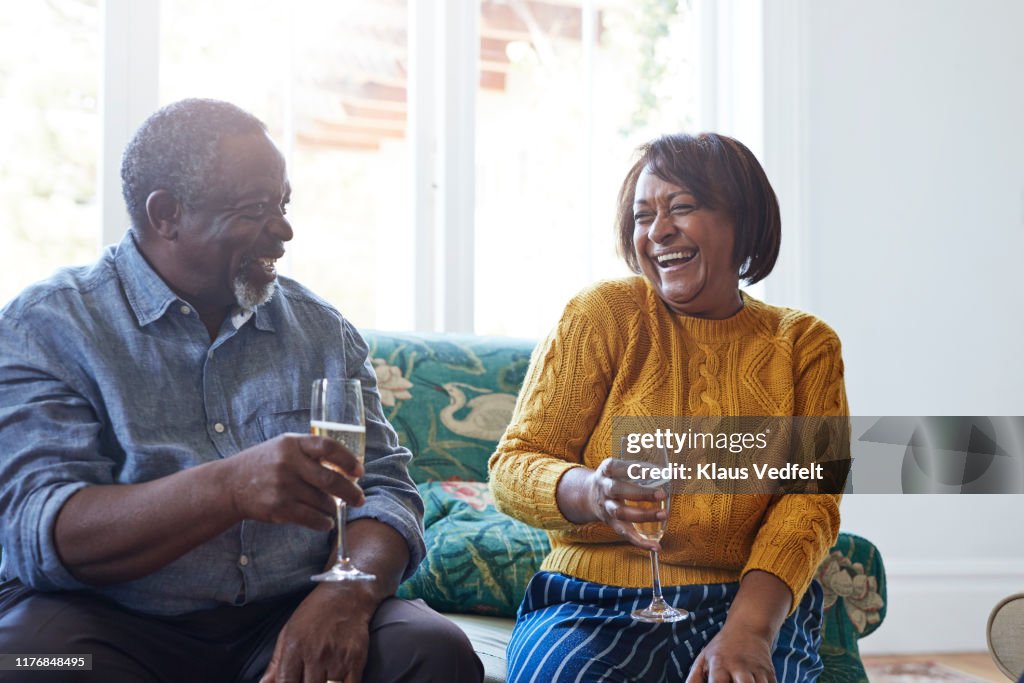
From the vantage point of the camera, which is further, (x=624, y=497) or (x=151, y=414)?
(x=151, y=414)

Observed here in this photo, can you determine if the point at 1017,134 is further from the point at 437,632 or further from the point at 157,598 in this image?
the point at 157,598

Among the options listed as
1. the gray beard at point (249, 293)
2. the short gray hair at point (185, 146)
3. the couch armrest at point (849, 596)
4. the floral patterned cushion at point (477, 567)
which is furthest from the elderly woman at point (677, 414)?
the short gray hair at point (185, 146)

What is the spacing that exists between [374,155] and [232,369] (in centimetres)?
156

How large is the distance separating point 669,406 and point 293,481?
0.67m

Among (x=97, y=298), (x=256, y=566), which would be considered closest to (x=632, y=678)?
(x=256, y=566)

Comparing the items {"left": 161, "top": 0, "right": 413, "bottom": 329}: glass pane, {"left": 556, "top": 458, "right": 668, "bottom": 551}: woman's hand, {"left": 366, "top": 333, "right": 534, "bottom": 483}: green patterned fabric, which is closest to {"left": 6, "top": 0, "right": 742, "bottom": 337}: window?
{"left": 161, "top": 0, "right": 413, "bottom": 329}: glass pane

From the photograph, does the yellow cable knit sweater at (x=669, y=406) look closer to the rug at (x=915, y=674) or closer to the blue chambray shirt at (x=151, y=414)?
the blue chambray shirt at (x=151, y=414)

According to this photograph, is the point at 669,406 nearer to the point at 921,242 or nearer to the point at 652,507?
the point at 652,507

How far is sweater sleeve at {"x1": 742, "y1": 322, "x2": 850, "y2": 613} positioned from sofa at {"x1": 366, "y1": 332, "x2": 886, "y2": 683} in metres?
0.22

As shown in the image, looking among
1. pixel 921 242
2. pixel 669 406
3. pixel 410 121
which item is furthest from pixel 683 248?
pixel 921 242

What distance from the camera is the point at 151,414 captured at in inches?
56.9

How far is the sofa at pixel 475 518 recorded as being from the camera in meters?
1.82

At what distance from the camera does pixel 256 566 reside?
144cm

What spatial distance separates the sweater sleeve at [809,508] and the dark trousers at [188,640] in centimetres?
48
